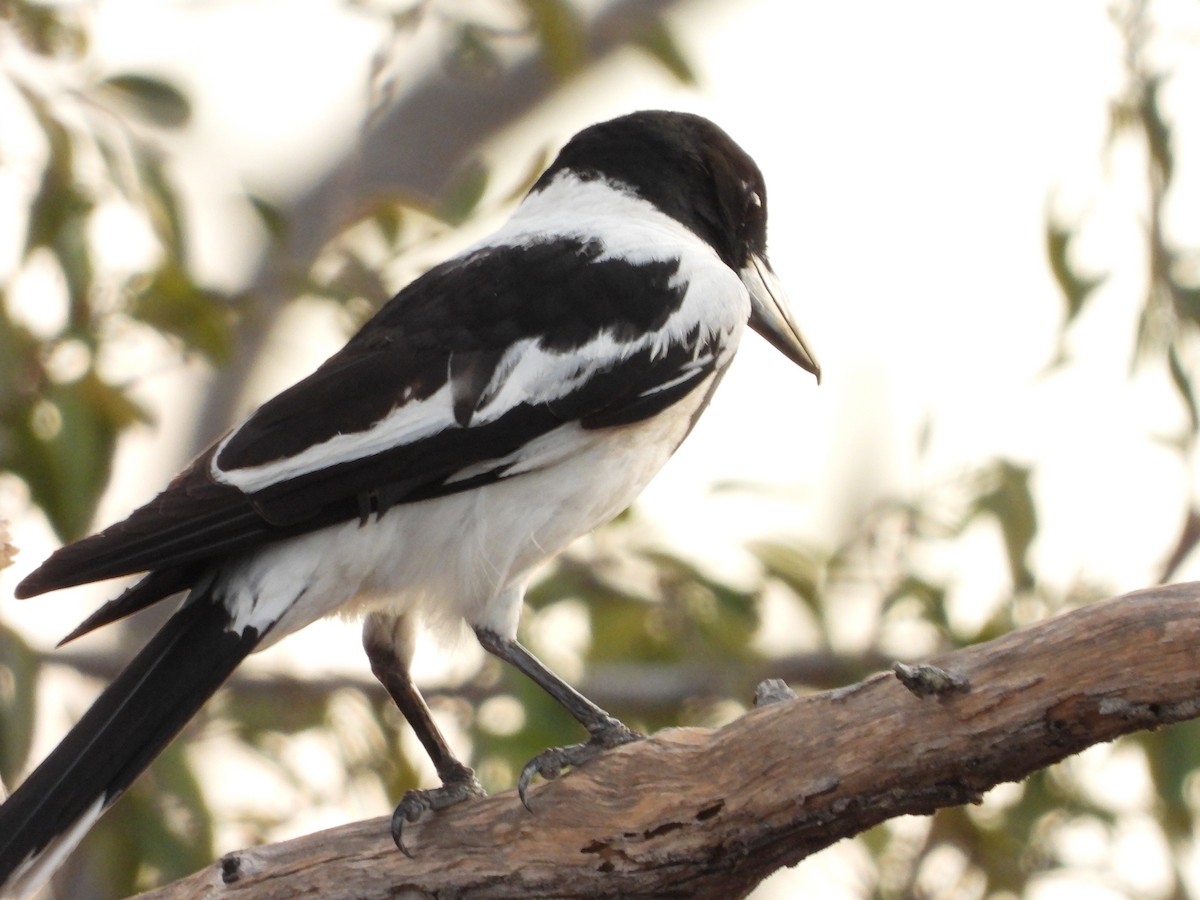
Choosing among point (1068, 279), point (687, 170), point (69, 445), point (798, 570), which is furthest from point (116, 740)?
point (1068, 279)

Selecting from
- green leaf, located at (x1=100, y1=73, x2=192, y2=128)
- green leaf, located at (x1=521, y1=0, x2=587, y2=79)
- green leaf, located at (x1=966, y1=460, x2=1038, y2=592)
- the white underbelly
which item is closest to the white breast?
the white underbelly

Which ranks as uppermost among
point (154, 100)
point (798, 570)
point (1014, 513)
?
point (154, 100)

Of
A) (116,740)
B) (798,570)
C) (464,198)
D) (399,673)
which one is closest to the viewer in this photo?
(116,740)

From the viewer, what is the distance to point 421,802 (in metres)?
1.79

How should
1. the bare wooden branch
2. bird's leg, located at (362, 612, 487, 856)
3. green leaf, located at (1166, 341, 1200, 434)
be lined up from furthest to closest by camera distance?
green leaf, located at (1166, 341, 1200, 434) → bird's leg, located at (362, 612, 487, 856) → the bare wooden branch

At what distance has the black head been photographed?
2.34m

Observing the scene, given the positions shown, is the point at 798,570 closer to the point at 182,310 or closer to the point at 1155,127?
the point at 1155,127

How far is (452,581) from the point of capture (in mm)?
A: 1902

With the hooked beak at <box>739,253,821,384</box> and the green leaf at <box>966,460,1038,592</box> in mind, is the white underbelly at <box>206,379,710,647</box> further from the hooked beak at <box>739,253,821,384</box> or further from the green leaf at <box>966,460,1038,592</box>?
the green leaf at <box>966,460,1038,592</box>

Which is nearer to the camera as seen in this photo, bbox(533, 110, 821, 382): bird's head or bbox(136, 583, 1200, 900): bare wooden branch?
bbox(136, 583, 1200, 900): bare wooden branch

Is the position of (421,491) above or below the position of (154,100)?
below

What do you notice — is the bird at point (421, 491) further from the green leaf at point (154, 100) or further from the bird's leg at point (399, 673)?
the green leaf at point (154, 100)

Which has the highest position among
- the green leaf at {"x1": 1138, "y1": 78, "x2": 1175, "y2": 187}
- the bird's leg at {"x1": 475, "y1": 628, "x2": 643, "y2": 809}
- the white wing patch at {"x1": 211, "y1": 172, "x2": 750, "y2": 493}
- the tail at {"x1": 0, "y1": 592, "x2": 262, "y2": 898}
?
the white wing patch at {"x1": 211, "y1": 172, "x2": 750, "y2": 493}

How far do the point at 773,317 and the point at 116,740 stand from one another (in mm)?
1030
